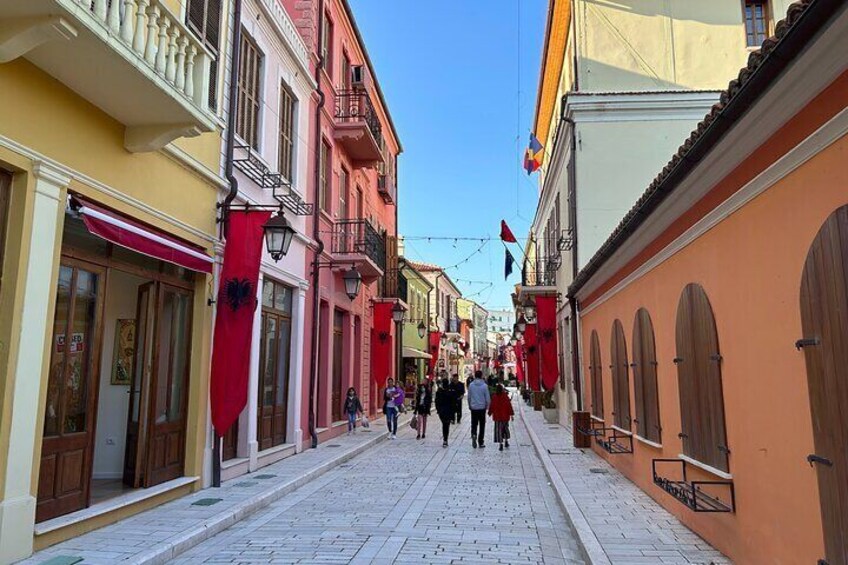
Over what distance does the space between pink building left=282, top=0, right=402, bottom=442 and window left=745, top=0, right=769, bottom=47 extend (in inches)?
387

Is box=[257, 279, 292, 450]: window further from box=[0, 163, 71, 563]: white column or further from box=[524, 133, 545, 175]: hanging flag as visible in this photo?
box=[524, 133, 545, 175]: hanging flag

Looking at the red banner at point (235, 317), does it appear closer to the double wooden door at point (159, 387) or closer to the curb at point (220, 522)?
the double wooden door at point (159, 387)

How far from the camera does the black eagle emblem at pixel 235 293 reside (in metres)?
9.05

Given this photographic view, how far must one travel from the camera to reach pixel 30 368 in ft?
18.9

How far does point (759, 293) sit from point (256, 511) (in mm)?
6391

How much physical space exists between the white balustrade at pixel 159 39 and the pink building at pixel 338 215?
21.6 feet

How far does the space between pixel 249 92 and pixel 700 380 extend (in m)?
8.55

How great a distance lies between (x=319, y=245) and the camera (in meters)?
14.3

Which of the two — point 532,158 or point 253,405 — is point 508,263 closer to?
point 532,158

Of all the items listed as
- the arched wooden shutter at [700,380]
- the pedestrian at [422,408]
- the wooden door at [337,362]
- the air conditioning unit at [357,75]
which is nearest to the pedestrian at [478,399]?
the pedestrian at [422,408]

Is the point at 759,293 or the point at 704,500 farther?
the point at 704,500

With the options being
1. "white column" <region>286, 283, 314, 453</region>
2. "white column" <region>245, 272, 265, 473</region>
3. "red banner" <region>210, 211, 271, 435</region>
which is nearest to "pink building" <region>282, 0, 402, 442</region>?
"white column" <region>286, 283, 314, 453</region>

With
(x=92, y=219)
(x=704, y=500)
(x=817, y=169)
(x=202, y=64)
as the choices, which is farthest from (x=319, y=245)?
(x=817, y=169)

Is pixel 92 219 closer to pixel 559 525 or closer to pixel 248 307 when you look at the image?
pixel 248 307
